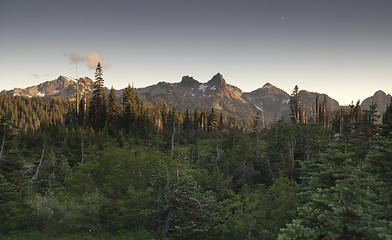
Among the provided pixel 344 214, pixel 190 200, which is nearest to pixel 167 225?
pixel 190 200

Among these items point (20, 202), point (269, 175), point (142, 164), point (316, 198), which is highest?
point (316, 198)

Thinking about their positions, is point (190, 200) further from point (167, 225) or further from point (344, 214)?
point (344, 214)

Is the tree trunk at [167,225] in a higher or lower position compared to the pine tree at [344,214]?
lower

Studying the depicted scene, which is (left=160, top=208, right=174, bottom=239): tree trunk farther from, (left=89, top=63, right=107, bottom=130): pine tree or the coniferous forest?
(left=89, top=63, right=107, bottom=130): pine tree

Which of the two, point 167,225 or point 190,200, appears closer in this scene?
point 190,200

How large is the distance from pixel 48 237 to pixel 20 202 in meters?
3.74

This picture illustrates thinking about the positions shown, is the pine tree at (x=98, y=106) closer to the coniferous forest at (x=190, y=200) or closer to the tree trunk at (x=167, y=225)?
the coniferous forest at (x=190, y=200)

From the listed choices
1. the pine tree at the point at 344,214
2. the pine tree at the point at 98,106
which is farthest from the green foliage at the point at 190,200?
the pine tree at the point at 98,106

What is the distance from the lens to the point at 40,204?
15.4 metres

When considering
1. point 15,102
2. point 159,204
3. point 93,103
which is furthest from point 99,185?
point 15,102

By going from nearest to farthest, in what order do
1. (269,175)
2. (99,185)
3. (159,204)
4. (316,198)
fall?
(316,198), (159,204), (99,185), (269,175)

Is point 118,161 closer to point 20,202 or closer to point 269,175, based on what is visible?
point 20,202


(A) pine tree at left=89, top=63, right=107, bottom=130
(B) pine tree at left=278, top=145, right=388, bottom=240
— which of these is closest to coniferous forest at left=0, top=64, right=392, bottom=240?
(B) pine tree at left=278, top=145, right=388, bottom=240

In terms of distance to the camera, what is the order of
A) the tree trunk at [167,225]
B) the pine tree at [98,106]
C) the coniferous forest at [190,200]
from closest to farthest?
the coniferous forest at [190,200]
the tree trunk at [167,225]
the pine tree at [98,106]
